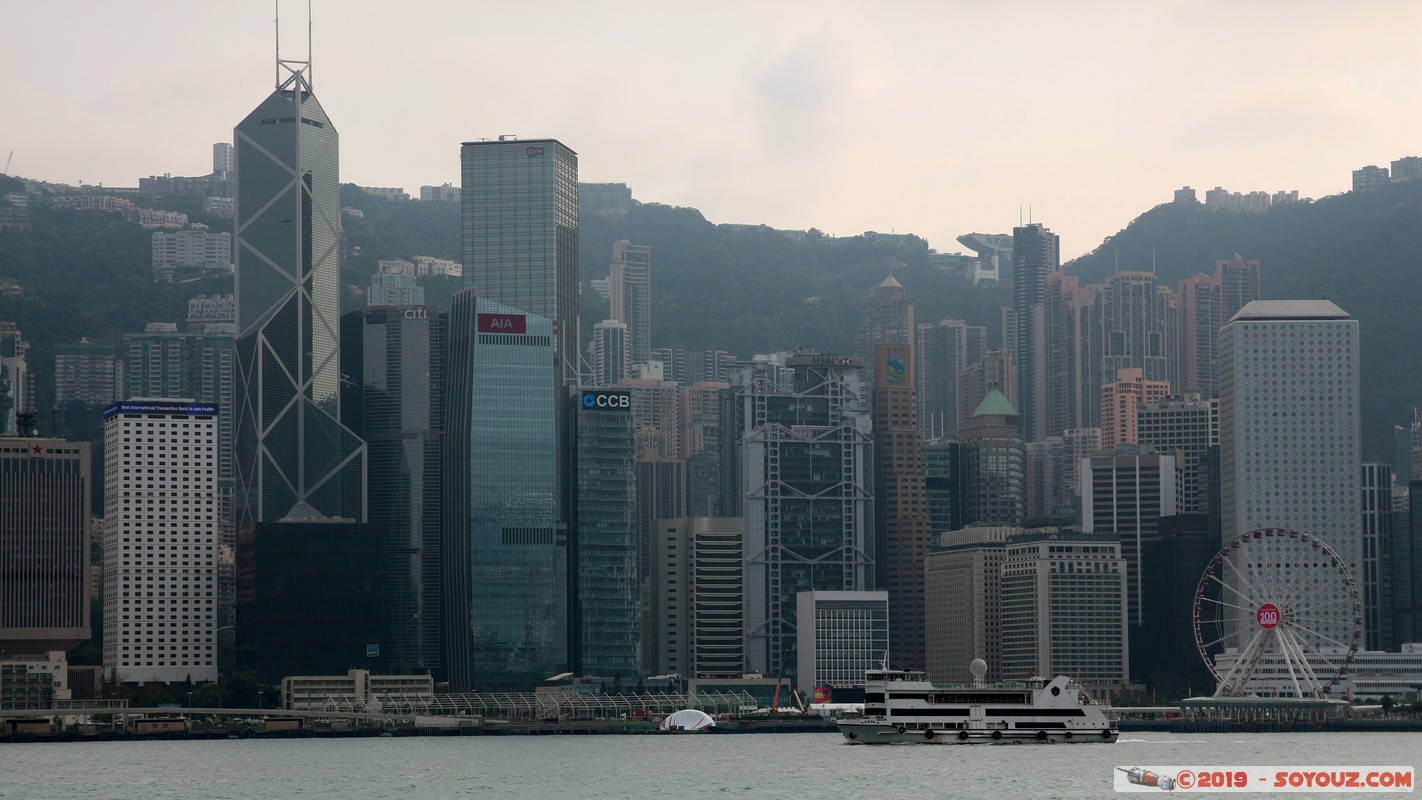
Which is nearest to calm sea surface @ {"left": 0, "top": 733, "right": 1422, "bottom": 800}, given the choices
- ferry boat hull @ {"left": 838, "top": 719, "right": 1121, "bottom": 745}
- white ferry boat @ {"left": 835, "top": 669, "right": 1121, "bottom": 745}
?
ferry boat hull @ {"left": 838, "top": 719, "right": 1121, "bottom": 745}

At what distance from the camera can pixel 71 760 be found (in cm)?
16850

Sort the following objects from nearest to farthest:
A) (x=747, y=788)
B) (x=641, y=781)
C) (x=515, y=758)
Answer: (x=747, y=788) → (x=641, y=781) → (x=515, y=758)

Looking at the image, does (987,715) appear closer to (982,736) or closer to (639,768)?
(982,736)

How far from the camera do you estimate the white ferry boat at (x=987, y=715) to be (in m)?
148

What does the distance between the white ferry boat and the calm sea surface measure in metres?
A: 1.11

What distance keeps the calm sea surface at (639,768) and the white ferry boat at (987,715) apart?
1.11 m

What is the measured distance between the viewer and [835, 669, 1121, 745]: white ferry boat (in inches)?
5812

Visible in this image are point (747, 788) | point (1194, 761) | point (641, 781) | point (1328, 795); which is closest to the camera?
point (1328, 795)

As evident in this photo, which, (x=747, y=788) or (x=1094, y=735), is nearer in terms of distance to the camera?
(x=747, y=788)

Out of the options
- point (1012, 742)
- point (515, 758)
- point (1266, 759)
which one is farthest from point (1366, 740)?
point (515, 758)

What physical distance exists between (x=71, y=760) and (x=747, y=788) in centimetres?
6615

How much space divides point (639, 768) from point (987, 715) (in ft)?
74.2

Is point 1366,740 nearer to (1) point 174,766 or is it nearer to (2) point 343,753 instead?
(2) point 343,753

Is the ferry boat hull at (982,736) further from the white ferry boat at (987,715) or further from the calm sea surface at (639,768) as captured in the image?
Answer: the calm sea surface at (639,768)
